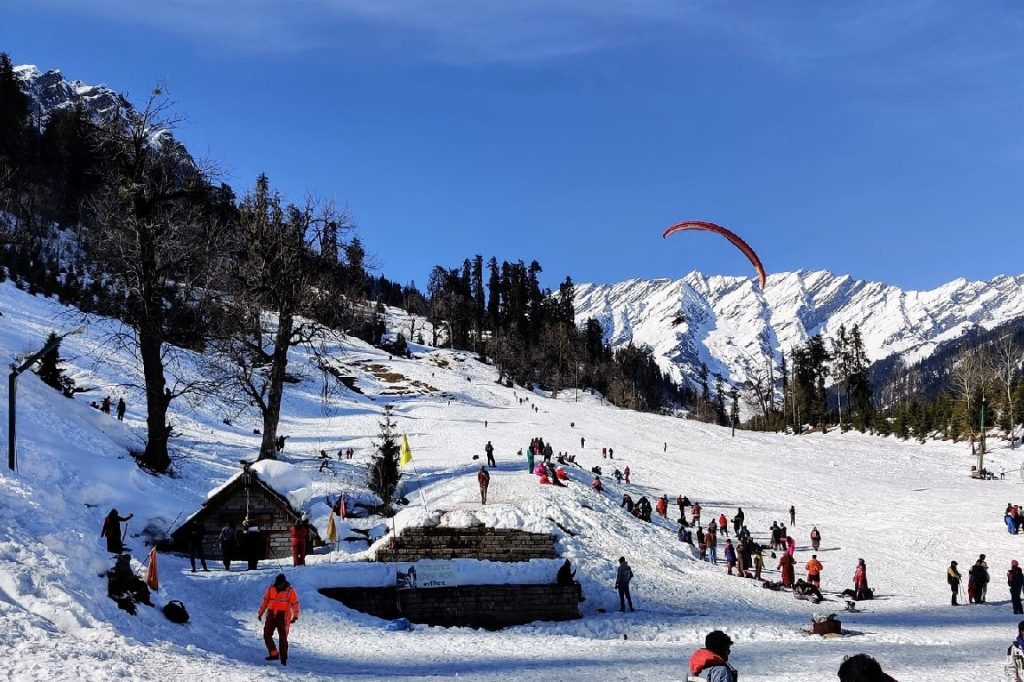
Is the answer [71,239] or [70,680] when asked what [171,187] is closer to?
[70,680]

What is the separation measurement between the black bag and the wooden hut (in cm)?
808

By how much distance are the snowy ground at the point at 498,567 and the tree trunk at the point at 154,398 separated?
1013mm

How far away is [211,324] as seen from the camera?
107 ft

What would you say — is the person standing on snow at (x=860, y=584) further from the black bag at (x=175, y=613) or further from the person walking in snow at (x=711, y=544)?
the black bag at (x=175, y=613)

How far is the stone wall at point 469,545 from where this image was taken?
20.3 metres

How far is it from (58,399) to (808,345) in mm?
98139

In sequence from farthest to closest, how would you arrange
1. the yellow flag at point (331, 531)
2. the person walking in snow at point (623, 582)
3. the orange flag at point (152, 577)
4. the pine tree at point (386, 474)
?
the pine tree at point (386, 474) < the yellow flag at point (331, 531) < the person walking in snow at point (623, 582) < the orange flag at point (152, 577)

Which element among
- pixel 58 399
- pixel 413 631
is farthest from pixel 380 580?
pixel 58 399

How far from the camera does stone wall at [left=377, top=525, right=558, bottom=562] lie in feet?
66.7

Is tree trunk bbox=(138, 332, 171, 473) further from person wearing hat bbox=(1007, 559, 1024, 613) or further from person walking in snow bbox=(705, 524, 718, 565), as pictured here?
person wearing hat bbox=(1007, 559, 1024, 613)

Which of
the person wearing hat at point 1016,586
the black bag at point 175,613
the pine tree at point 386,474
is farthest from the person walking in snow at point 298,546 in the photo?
the person wearing hat at point 1016,586

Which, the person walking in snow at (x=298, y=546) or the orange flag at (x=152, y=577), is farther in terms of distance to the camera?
the person walking in snow at (x=298, y=546)

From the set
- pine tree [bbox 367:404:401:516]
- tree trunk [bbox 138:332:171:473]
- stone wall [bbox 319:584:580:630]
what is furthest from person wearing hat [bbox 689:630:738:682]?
pine tree [bbox 367:404:401:516]

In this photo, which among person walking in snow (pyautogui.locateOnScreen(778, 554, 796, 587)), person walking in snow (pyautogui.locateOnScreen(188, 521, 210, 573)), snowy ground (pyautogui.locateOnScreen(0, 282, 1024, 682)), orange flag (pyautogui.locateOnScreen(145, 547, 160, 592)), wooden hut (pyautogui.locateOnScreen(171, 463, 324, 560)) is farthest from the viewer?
person walking in snow (pyautogui.locateOnScreen(778, 554, 796, 587))
